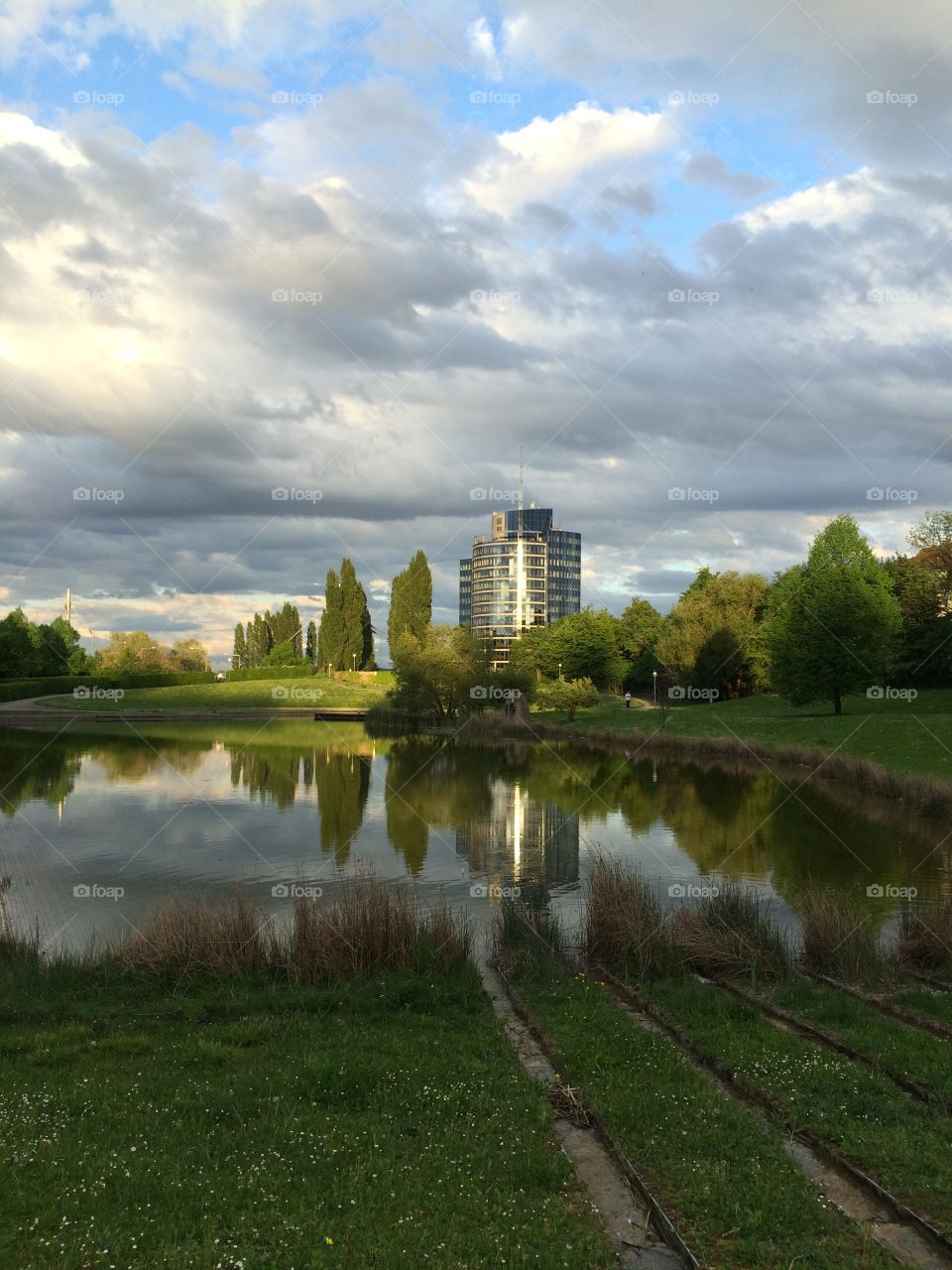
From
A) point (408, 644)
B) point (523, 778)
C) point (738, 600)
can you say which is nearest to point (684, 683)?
point (738, 600)

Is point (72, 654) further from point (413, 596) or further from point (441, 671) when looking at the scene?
point (441, 671)

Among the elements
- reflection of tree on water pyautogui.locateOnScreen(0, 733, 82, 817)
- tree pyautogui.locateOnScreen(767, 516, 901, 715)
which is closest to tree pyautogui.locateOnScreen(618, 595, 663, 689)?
tree pyautogui.locateOnScreen(767, 516, 901, 715)

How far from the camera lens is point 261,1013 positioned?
10.7 m

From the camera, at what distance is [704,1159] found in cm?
707

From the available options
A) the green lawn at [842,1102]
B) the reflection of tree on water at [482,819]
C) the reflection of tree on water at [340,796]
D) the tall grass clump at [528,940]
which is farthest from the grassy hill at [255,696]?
the green lawn at [842,1102]

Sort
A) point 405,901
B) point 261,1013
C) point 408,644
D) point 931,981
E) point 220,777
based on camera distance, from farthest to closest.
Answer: point 408,644
point 220,777
point 405,901
point 931,981
point 261,1013

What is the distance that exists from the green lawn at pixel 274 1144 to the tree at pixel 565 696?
5813cm

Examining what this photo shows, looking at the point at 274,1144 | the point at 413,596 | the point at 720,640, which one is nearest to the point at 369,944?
the point at 274,1144

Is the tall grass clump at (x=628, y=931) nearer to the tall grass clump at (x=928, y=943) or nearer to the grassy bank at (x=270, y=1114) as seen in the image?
the grassy bank at (x=270, y=1114)

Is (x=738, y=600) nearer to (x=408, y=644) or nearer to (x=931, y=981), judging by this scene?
(x=408, y=644)

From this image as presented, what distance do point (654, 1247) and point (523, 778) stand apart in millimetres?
34909

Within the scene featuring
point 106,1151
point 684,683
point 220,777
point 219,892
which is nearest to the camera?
point 106,1151

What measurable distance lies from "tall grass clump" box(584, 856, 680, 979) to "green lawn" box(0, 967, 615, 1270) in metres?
3.23

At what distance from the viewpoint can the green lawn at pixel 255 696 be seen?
8494 cm
